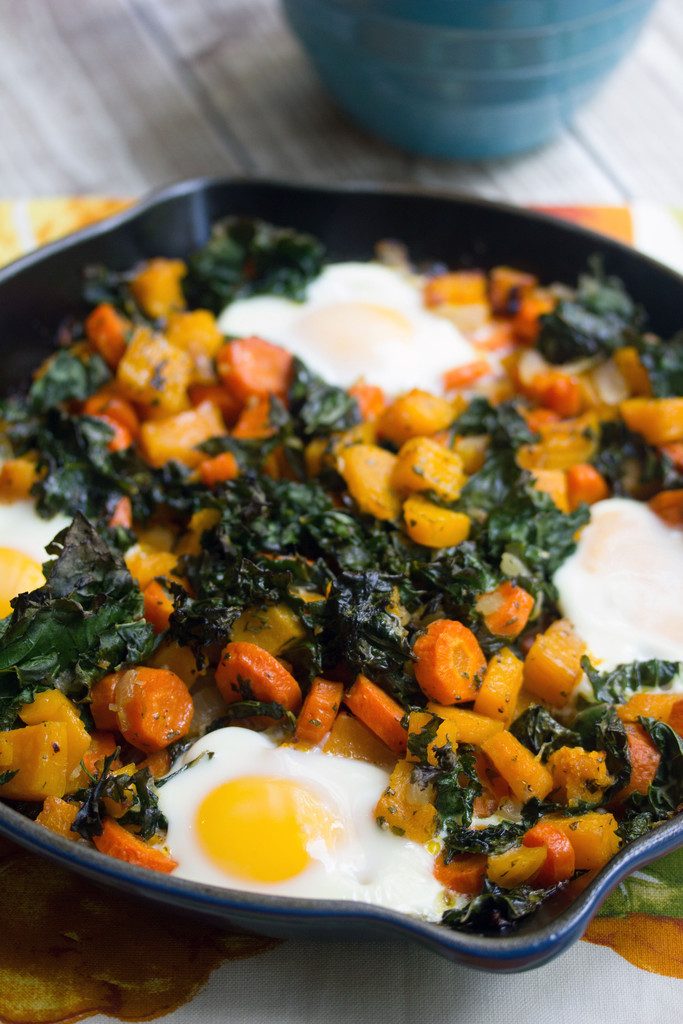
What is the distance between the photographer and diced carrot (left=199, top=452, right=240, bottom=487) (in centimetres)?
428

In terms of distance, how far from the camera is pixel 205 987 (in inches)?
127

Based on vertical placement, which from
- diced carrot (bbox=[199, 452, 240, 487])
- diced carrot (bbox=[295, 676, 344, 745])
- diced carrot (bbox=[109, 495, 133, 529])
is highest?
diced carrot (bbox=[109, 495, 133, 529])

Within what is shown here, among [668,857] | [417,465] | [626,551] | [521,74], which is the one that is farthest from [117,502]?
[521,74]

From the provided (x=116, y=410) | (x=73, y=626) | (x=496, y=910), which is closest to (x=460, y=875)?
(x=496, y=910)

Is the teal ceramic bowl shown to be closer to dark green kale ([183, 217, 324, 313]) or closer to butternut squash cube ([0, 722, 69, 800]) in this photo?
dark green kale ([183, 217, 324, 313])

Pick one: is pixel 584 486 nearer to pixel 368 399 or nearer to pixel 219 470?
pixel 368 399

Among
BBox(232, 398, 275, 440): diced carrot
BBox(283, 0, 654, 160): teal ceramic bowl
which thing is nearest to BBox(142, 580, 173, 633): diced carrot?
BBox(232, 398, 275, 440): diced carrot

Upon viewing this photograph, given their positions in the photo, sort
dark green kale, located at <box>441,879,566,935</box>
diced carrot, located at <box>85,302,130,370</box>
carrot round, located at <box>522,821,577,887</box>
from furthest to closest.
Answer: diced carrot, located at <box>85,302,130,370</box>, carrot round, located at <box>522,821,577,887</box>, dark green kale, located at <box>441,879,566,935</box>

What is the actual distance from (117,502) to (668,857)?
2389 millimetres

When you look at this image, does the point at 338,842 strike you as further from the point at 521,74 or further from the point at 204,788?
the point at 521,74

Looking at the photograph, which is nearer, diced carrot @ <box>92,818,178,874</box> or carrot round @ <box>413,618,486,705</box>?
diced carrot @ <box>92,818,178,874</box>

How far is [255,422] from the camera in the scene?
4578 millimetres

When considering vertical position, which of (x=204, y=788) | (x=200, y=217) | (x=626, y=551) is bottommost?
(x=626, y=551)

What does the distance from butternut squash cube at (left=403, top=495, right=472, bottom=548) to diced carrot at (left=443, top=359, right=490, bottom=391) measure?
37.5 inches
